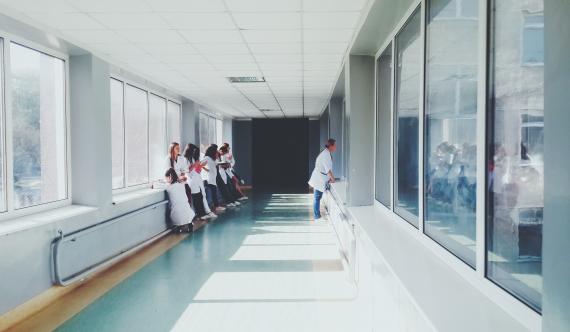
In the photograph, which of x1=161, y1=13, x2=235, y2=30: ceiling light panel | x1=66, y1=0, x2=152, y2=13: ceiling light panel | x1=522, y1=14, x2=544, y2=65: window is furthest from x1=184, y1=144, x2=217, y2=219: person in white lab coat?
x1=522, y1=14, x2=544, y2=65: window

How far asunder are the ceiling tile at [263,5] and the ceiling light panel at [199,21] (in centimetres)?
25

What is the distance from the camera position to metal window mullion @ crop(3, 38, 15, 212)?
4488mm

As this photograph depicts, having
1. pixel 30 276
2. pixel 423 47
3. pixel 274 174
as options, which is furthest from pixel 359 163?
pixel 274 174

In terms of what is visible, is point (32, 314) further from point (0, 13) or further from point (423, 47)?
point (423, 47)

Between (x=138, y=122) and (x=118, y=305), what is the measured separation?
446 cm

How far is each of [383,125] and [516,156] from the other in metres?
3.51

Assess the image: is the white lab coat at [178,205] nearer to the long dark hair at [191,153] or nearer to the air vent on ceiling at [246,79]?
the long dark hair at [191,153]

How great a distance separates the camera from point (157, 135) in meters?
9.12

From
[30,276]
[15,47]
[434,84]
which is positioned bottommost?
[30,276]

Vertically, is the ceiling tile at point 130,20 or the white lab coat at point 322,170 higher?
the ceiling tile at point 130,20

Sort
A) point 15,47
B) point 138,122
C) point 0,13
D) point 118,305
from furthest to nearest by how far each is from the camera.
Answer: point 138,122 → point 15,47 → point 118,305 → point 0,13

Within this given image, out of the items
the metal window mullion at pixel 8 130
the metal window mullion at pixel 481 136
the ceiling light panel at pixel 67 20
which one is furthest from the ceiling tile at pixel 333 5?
the metal window mullion at pixel 8 130

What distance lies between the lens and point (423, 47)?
3203 mm

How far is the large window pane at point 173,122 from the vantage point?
9898 mm
